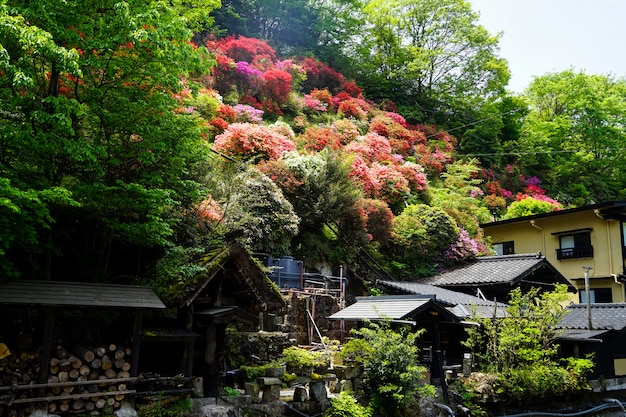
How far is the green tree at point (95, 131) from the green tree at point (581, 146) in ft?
115

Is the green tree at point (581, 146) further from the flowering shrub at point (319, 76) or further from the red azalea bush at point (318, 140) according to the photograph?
the red azalea bush at point (318, 140)

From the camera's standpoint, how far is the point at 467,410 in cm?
1475

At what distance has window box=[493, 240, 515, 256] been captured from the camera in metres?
32.4

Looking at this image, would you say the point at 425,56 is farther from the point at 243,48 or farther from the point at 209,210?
the point at 209,210

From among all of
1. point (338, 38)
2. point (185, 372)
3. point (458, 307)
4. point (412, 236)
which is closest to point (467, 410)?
point (458, 307)

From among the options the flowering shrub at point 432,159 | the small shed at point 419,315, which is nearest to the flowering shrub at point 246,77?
the flowering shrub at point 432,159

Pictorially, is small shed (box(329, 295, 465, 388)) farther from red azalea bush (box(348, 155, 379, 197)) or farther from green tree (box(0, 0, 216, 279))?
red azalea bush (box(348, 155, 379, 197))

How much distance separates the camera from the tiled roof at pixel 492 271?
22.0 m

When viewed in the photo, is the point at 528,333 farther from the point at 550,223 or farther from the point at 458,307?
the point at 550,223

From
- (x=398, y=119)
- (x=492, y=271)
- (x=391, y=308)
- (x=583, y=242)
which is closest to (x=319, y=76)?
(x=398, y=119)

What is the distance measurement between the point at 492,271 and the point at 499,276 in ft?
3.71

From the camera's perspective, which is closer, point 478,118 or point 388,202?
point 388,202

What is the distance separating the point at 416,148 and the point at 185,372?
91.0ft

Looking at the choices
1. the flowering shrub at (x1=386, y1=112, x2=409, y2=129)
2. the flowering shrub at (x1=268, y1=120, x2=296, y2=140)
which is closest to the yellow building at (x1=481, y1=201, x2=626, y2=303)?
the flowering shrub at (x1=386, y1=112, x2=409, y2=129)
